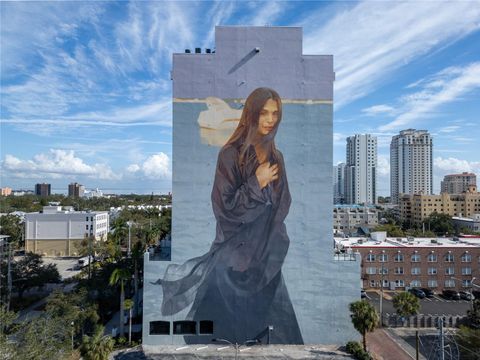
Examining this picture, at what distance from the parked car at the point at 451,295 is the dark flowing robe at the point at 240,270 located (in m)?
29.2

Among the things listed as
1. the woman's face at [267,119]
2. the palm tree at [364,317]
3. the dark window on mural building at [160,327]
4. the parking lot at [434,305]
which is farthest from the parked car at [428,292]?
the dark window on mural building at [160,327]

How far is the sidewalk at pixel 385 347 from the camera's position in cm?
3272

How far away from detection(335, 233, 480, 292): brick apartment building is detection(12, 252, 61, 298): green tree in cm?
4286

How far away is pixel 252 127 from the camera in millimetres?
35562

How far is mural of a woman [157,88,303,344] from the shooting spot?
35000 mm

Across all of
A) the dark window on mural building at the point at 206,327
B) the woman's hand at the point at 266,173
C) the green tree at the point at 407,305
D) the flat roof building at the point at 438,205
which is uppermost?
the woman's hand at the point at 266,173

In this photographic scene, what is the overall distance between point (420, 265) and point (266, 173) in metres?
32.9

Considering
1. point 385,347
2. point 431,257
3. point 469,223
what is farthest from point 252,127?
point 469,223

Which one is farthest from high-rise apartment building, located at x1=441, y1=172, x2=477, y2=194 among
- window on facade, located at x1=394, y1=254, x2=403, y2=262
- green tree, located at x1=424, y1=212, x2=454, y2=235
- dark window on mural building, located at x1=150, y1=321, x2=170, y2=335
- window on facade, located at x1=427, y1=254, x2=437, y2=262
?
dark window on mural building, located at x1=150, y1=321, x2=170, y2=335

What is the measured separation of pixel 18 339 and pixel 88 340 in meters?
4.63

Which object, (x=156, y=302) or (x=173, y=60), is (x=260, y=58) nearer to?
(x=173, y=60)

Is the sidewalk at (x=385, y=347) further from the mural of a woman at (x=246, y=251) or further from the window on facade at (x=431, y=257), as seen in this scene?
the window on facade at (x=431, y=257)

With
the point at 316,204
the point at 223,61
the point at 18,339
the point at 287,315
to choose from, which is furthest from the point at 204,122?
the point at 18,339

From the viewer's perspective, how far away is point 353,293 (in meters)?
35.5
